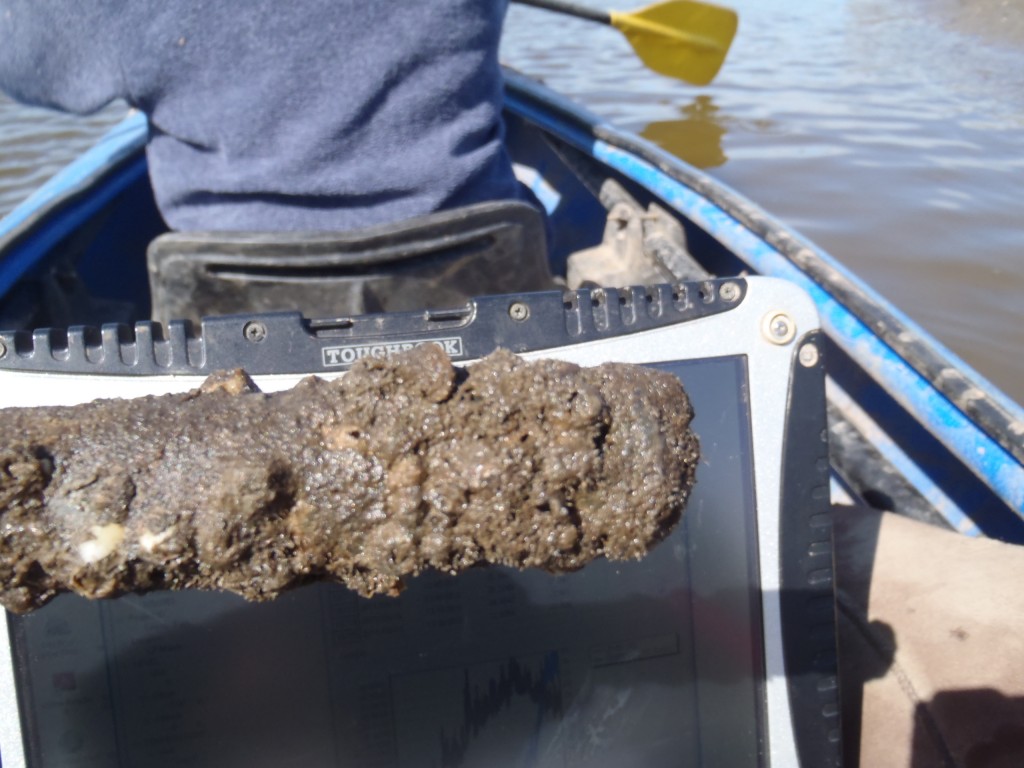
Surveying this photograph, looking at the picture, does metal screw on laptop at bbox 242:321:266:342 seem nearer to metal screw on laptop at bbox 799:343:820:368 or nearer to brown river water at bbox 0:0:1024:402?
metal screw on laptop at bbox 799:343:820:368

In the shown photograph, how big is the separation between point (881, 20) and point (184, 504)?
9.24 metres

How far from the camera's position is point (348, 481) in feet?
2.23

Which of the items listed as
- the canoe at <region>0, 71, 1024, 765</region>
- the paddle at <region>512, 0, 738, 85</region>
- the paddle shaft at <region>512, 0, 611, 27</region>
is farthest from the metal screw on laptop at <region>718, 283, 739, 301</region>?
the paddle at <region>512, 0, 738, 85</region>

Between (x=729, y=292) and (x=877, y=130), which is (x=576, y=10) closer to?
(x=877, y=130)

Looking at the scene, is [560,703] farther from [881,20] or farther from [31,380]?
[881,20]

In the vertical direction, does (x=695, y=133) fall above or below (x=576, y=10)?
below

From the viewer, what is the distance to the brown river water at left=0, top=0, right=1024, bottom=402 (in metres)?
3.25

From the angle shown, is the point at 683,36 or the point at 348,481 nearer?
the point at 348,481

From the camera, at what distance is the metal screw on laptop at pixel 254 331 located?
39.3 inches

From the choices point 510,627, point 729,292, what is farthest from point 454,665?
point 729,292

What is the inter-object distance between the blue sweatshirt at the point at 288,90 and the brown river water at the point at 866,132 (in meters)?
2.12

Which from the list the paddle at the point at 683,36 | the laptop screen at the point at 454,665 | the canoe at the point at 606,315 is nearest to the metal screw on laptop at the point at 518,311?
the canoe at the point at 606,315

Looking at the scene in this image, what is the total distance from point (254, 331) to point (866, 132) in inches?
187

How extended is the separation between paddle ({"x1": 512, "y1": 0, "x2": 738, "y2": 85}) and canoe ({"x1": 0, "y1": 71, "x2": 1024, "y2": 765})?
1034 millimetres
